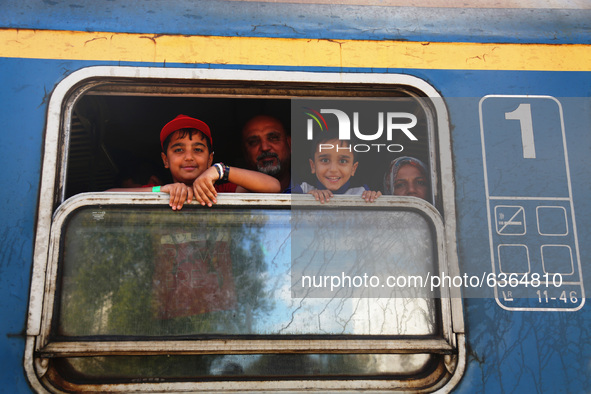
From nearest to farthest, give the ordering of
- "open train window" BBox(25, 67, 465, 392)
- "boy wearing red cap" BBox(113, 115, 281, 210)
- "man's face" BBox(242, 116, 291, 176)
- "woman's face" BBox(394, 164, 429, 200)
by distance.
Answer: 1. "open train window" BBox(25, 67, 465, 392)
2. "boy wearing red cap" BBox(113, 115, 281, 210)
3. "woman's face" BBox(394, 164, 429, 200)
4. "man's face" BBox(242, 116, 291, 176)

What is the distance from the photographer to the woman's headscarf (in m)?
1.98

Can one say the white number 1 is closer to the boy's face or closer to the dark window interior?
the dark window interior

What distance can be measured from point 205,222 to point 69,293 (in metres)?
0.47

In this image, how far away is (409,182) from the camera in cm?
203

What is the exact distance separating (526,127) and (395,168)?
588 mm

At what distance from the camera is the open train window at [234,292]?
1.45m

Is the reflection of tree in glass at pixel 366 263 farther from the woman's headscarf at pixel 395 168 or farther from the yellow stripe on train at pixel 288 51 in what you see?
the yellow stripe on train at pixel 288 51

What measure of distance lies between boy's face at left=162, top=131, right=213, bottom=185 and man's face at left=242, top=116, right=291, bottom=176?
386 mm

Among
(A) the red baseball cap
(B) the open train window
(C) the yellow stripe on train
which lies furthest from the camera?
(A) the red baseball cap

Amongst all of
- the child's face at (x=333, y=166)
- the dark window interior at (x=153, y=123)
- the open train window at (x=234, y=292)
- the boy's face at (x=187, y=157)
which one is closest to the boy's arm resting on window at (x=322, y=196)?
the open train window at (x=234, y=292)

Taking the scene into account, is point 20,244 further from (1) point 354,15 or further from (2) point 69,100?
(1) point 354,15

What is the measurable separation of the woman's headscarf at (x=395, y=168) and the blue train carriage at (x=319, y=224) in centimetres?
15

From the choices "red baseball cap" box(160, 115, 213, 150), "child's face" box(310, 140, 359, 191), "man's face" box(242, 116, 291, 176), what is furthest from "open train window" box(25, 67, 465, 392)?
"man's face" box(242, 116, 291, 176)

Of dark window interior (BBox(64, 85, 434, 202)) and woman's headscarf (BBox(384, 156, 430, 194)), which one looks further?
woman's headscarf (BBox(384, 156, 430, 194))
